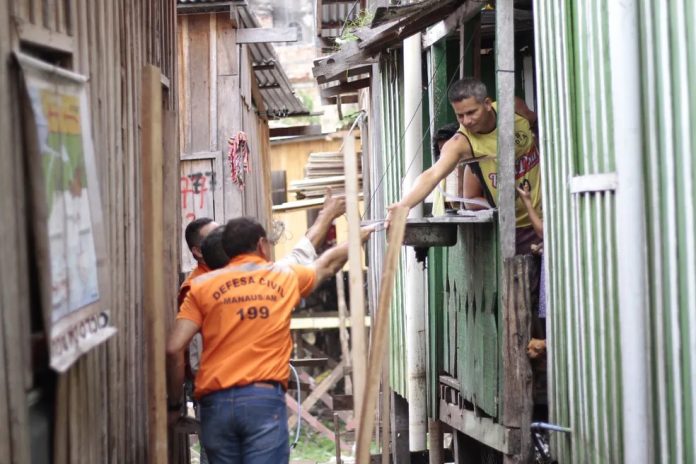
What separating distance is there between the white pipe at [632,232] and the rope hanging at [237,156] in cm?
764

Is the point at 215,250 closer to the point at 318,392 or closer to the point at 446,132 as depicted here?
the point at 446,132

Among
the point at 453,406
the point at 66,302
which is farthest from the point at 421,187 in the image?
the point at 66,302

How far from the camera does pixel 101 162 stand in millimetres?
5156

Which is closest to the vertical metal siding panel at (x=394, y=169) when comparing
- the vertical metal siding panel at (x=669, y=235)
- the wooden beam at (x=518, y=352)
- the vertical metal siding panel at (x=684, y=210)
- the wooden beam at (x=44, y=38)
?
the wooden beam at (x=518, y=352)

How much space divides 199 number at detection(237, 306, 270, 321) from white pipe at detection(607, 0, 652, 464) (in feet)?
6.70

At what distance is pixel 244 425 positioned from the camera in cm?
555

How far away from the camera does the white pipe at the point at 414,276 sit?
917 centimetres

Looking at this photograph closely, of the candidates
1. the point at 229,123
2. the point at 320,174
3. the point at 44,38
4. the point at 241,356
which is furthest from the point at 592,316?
the point at 320,174

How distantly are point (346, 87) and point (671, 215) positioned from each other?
390 inches

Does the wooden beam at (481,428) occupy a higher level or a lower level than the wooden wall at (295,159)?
lower

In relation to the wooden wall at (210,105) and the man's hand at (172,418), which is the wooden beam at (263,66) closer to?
the wooden wall at (210,105)

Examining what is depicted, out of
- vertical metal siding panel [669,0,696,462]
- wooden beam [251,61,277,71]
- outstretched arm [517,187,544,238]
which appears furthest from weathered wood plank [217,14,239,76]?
vertical metal siding panel [669,0,696,462]

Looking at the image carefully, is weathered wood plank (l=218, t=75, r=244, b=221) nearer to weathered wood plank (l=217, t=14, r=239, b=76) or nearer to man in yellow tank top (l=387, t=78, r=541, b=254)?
weathered wood plank (l=217, t=14, r=239, b=76)

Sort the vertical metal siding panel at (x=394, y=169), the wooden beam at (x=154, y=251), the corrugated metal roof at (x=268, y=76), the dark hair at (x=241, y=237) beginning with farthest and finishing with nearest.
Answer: the corrugated metal roof at (x=268, y=76) < the vertical metal siding panel at (x=394, y=169) < the dark hair at (x=241, y=237) < the wooden beam at (x=154, y=251)
